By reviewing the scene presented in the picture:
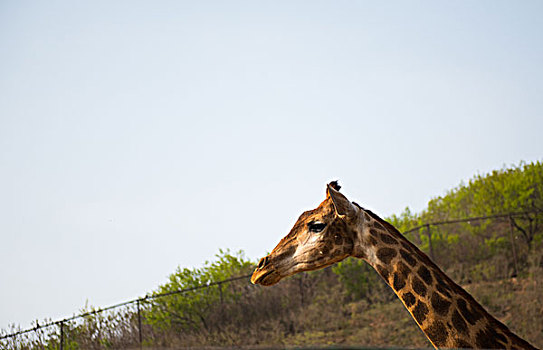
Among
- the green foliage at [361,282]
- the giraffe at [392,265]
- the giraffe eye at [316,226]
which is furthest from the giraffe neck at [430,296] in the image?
the green foliage at [361,282]

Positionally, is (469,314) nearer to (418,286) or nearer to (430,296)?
(430,296)

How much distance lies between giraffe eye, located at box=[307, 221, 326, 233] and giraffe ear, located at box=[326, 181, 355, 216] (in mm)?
263

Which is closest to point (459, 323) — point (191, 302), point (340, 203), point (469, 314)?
point (469, 314)

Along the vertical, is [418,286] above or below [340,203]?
below

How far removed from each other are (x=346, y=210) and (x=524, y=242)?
46.6ft

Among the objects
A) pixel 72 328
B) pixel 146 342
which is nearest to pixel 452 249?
pixel 146 342

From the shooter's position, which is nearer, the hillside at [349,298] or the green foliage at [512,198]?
the hillside at [349,298]

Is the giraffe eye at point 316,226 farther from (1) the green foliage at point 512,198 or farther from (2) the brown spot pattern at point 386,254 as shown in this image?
(1) the green foliage at point 512,198

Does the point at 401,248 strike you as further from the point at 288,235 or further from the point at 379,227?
the point at 288,235

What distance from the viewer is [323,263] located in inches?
225

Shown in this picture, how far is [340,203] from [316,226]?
395mm

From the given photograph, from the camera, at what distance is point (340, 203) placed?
553 centimetres

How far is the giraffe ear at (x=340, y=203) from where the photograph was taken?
5.51 meters

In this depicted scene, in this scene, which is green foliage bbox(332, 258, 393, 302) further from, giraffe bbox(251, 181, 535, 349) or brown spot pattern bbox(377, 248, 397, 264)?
brown spot pattern bbox(377, 248, 397, 264)
